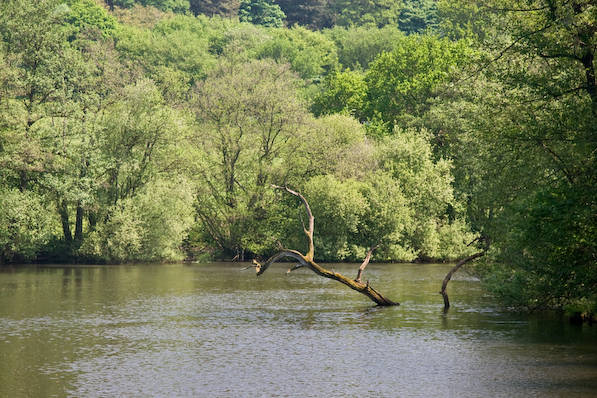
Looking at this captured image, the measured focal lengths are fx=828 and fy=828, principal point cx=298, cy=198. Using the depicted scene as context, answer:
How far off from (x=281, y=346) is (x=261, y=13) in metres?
139

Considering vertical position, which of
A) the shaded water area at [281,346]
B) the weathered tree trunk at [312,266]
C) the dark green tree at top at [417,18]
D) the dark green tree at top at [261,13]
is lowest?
the shaded water area at [281,346]

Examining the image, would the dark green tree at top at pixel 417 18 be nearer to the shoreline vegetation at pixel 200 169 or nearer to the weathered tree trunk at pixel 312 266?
the shoreline vegetation at pixel 200 169

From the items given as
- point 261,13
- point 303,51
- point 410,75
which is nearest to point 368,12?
point 261,13

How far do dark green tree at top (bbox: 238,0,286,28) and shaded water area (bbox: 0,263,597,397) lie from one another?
4598 inches

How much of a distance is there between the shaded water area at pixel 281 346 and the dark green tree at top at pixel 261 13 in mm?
116786

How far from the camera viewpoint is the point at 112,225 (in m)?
74.1

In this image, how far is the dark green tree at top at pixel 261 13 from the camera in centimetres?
16000

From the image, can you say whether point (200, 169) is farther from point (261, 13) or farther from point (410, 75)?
point (261, 13)

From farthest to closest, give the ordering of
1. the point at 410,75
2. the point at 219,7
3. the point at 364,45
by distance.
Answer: the point at 219,7 → the point at 364,45 → the point at 410,75

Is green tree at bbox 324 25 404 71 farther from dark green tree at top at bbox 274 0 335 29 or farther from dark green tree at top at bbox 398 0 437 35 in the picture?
dark green tree at top at bbox 274 0 335 29

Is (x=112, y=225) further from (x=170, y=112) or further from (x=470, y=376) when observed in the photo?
(x=470, y=376)

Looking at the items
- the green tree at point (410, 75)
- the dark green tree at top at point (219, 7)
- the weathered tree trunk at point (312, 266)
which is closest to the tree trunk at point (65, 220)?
the green tree at point (410, 75)

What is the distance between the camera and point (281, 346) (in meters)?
29.4

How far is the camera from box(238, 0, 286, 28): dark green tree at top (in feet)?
525
